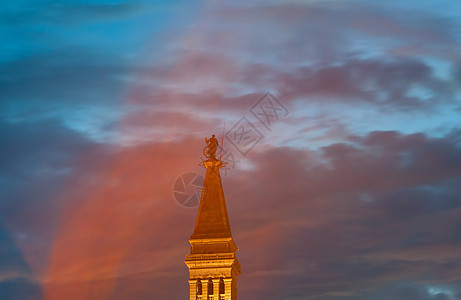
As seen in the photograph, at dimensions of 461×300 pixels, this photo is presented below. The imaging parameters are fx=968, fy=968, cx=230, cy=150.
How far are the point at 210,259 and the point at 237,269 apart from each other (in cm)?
501

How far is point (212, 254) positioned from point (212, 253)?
155mm

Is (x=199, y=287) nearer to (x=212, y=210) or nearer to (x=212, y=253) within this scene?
(x=212, y=253)

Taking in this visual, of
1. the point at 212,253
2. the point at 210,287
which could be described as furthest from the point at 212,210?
the point at 210,287

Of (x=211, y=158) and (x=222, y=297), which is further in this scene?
(x=211, y=158)

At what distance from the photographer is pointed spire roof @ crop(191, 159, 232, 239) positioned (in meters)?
103

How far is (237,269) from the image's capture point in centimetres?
10562

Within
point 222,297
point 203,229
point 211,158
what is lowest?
point 222,297

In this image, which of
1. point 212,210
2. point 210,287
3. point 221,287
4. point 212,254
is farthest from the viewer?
point 212,210

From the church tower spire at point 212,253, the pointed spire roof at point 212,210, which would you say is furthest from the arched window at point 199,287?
the pointed spire roof at point 212,210

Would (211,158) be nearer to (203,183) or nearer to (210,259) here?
(203,183)

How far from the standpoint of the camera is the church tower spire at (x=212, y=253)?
10088 centimetres

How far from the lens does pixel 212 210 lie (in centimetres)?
10450

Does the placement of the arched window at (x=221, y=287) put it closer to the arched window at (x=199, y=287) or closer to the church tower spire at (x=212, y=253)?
the church tower spire at (x=212, y=253)

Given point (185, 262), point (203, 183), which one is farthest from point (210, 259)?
point (203, 183)
